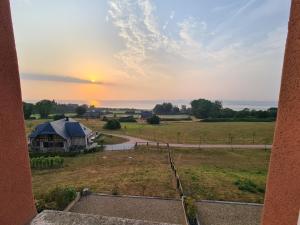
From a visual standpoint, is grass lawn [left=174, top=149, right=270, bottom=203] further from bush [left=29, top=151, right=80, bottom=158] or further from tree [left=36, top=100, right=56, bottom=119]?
tree [left=36, top=100, right=56, bottom=119]

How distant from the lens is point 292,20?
1418 mm

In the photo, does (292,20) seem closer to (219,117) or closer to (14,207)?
(14,207)

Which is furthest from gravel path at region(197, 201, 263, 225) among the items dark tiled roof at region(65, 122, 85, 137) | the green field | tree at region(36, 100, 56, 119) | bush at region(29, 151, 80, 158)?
tree at region(36, 100, 56, 119)

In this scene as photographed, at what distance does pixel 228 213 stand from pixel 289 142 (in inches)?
362

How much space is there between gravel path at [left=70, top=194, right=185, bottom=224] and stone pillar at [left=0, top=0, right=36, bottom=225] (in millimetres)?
7528

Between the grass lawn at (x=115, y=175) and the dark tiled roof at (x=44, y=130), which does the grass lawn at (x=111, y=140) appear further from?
the grass lawn at (x=115, y=175)

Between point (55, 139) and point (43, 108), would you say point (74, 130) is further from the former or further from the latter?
point (43, 108)

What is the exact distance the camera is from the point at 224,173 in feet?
52.6

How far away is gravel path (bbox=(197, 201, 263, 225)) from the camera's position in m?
8.64

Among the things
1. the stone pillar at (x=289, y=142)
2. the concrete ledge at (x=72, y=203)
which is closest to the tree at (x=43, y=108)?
the concrete ledge at (x=72, y=203)

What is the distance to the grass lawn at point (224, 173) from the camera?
11.6 m

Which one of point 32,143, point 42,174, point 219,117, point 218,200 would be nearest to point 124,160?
point 42,174

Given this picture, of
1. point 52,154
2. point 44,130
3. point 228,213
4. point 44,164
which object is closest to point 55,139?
point 44,130

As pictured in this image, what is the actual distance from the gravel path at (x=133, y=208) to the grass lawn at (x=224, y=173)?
200cm
